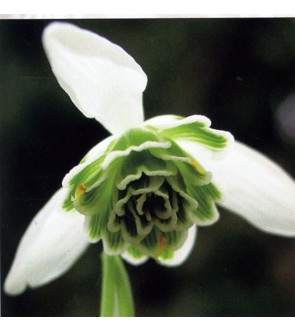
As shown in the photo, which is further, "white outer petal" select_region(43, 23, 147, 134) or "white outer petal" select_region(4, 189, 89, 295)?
"white outer petal" select_region(4, 189, 89, 295)

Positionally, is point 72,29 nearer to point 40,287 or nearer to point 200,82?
point 200,82

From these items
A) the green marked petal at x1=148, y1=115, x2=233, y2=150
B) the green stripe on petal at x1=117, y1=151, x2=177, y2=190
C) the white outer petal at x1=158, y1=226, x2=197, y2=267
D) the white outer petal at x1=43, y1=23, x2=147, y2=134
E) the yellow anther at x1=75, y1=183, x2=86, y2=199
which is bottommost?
the white outer petal at x1=158, y1=226, x2=197, y2=267

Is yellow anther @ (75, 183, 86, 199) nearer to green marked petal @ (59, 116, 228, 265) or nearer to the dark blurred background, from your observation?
green marked petal @ (59, 116, 228, 265)

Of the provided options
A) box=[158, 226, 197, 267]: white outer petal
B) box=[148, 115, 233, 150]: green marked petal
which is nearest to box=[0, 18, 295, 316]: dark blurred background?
box=[158, 226, 197, 267]: white outer petal

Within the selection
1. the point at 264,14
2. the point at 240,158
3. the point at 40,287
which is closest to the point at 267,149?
the point at 240,158

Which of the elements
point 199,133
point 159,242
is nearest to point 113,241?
point 159,242

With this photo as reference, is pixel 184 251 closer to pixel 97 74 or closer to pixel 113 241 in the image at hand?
pixel 113 241
